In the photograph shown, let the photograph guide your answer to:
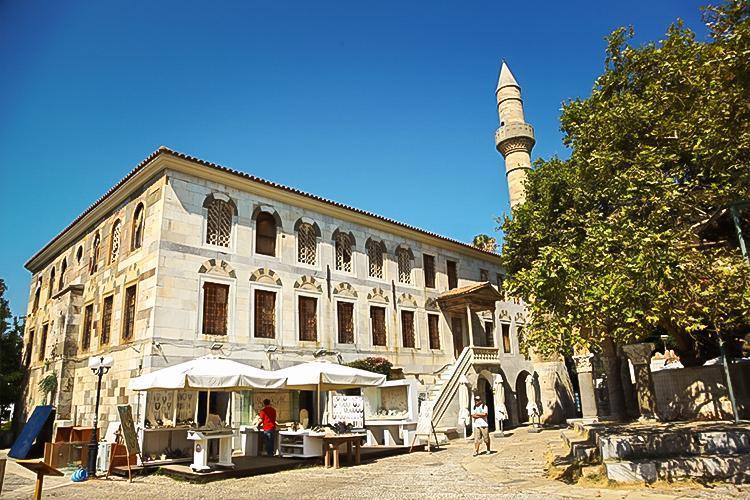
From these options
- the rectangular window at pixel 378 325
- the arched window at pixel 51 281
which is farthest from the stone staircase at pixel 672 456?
the arched window at pixel 51 281

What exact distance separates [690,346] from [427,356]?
11875 millimetres

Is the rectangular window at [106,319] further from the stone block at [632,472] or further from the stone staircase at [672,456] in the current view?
the stone block at [632,472]

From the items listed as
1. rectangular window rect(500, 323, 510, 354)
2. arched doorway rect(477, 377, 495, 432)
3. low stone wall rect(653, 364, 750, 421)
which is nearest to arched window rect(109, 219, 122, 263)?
arched doorway rect(477, 377, 495, 432)

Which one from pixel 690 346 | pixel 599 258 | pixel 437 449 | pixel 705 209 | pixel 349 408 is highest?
pixel 705 209

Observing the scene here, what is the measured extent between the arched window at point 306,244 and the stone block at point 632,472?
44.3 feet

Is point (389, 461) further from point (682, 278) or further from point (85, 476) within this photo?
point (682, 278)

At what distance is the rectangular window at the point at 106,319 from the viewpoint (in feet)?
57.9

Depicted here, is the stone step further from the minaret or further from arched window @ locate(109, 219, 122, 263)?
the minaret

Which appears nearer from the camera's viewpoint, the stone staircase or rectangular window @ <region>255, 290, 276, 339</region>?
the stone staircase

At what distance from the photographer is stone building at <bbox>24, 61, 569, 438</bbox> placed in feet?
52.6

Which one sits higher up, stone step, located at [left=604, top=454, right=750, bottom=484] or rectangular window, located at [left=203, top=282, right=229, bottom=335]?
rectangular window, located at [left=203, top=282, right=229, bottom=335]

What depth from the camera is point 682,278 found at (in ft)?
26.3

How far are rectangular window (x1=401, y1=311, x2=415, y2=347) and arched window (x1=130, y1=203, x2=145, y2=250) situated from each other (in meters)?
11.2

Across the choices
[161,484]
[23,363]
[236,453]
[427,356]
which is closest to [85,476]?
[161,484]
